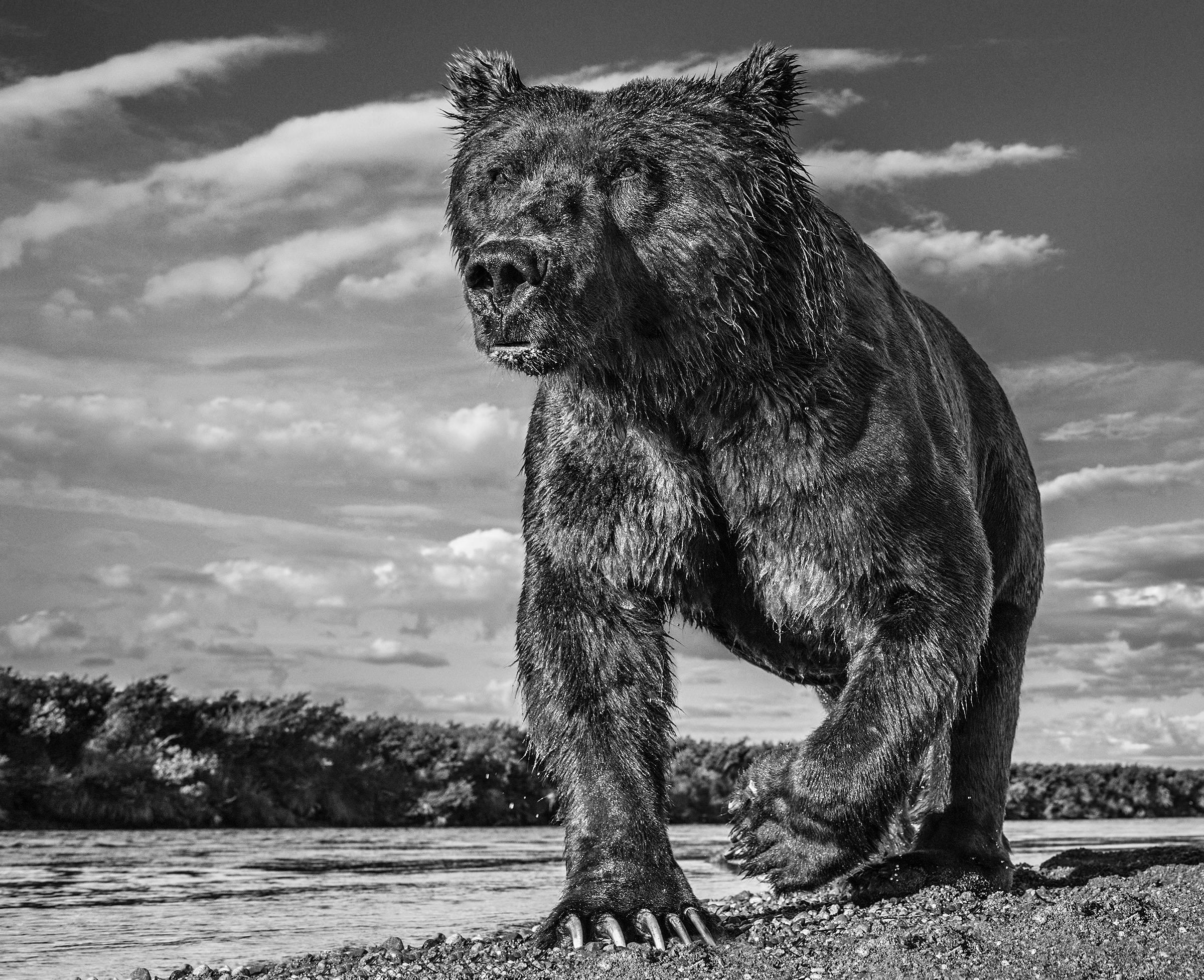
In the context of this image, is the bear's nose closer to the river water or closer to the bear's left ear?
the bear's left ear

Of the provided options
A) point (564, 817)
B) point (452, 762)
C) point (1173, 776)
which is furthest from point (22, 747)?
point (1173, 776)

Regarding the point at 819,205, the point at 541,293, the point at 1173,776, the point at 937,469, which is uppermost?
the point at 819,205

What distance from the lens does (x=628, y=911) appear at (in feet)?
15.9

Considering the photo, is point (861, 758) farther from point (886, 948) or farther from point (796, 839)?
point (886, 948)

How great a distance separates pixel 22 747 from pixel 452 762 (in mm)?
6475

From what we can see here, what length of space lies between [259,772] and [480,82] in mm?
15647

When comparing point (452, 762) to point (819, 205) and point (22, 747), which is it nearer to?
point (22, 747)

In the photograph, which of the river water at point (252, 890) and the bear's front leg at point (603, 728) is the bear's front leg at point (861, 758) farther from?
the river water at point (252, 890)

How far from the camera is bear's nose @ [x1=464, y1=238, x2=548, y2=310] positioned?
4441 millimetres

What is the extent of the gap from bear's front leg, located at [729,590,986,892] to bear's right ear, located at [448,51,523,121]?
2.63 meters

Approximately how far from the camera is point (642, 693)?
208 inches

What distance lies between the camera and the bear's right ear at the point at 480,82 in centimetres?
555

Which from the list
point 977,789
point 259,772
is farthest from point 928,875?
point 259,772

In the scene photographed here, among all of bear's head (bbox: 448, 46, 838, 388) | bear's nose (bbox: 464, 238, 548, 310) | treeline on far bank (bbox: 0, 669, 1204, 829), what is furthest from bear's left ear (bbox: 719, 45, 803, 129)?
treeline on far bank (bbox: 0, 669, 1204, 829)
